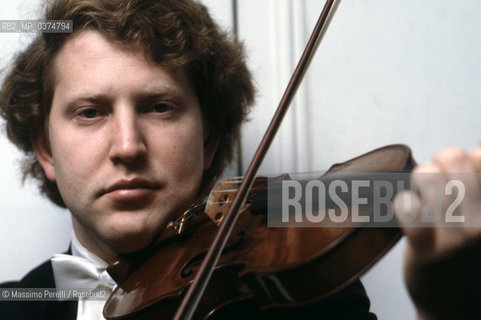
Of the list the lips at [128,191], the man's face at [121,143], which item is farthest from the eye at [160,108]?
the lips at [128,191]

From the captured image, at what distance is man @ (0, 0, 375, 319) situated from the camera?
689mm

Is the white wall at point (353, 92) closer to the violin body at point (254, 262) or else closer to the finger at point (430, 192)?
the violin body at point (254, 262)

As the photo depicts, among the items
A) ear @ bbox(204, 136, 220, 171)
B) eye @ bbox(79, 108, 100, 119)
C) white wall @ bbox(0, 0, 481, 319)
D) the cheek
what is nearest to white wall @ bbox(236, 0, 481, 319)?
white wall @ bbox(0, 0, 481, 319)

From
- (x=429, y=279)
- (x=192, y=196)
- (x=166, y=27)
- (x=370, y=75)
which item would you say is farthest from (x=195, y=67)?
(x=429, y=279)

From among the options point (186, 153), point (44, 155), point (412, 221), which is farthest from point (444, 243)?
point (44, 155)

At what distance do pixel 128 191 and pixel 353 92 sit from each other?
0.44 meters

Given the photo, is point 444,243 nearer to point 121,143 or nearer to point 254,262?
point 254,262

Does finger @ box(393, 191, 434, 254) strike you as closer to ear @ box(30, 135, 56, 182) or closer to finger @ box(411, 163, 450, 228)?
finger @ box(411, 163, 450, 228)

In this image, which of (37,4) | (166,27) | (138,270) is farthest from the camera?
(37,4)

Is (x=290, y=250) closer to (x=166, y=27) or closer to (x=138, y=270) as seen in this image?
(x=138, y=270)

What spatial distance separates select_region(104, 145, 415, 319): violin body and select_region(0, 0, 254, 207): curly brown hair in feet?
0.79

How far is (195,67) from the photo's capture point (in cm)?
78

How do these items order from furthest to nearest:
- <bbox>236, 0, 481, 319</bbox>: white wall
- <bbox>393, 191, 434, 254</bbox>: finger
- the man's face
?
<bbox>236, 0, 481, 319</bbox>: white wall < the man's face < <bbox>393, 191, 434, 254</bbox>: finger

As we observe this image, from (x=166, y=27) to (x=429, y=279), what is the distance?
54 centimetres
